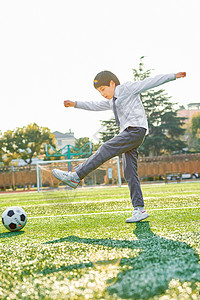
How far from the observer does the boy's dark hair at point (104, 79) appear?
396 centimetres

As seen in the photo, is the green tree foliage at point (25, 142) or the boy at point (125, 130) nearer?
the boy at point (125, 130)

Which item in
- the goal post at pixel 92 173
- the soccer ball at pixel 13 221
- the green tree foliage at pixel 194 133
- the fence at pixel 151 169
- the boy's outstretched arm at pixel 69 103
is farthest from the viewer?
the green tree foliage at pixel 194 133

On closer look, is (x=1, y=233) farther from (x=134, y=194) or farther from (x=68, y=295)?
(x=68, y=295)

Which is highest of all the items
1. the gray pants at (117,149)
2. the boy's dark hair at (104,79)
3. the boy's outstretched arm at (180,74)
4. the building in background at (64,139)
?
the building in background at (64,139)

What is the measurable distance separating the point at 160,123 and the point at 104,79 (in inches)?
1508

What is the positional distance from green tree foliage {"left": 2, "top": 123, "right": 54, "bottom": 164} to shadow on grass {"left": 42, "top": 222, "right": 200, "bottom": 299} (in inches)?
1796

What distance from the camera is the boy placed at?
12.2 ft

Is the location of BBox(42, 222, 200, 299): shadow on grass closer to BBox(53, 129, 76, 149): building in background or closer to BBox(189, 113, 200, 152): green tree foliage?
BBox(189, 113, 200, 152): green tree foliage

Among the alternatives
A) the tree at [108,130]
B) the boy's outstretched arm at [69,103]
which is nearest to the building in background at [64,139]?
the tree at [108,130]

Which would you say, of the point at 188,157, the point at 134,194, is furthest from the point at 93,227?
the point at 188,157

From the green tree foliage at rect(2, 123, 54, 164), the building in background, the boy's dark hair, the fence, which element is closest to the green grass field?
the boy's dark hair

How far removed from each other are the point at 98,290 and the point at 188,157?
33.9m

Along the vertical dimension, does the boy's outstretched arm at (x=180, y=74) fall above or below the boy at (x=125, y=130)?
above

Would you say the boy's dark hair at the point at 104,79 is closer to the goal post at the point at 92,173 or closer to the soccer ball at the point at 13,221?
the soccer ball at the point at 13,221
